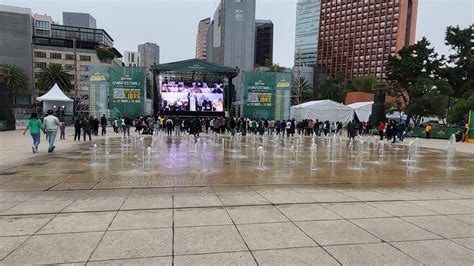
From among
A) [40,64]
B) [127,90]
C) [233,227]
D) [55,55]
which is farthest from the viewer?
[55,55]

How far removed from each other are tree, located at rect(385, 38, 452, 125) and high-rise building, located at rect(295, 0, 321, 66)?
100515 mm

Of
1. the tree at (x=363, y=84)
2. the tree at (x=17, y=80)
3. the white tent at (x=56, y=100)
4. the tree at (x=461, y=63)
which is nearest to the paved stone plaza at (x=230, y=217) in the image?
the white tent at (x=56, y=100)

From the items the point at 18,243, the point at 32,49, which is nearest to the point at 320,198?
the point at 18,243

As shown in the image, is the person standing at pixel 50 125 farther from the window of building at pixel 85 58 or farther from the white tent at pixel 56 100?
the window of building at pixel 85 58

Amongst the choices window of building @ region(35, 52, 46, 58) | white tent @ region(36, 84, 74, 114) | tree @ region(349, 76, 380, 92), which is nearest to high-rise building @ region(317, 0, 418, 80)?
tree @ region(349, 76, 380, 92)

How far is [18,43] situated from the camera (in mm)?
79062

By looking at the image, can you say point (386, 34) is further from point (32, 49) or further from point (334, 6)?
point (32, 49)

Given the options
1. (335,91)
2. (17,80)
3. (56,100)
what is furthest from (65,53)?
(335,91)

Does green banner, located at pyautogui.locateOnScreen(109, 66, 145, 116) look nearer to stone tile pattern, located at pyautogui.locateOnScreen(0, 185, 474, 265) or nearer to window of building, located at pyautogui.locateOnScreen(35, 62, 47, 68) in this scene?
stone tile pattern, located at pyautogui.locateOnScreen(0, 185, 474, 265)

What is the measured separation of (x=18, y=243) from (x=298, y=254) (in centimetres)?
331

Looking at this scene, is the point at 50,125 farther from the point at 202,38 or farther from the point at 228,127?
the point at 202,38

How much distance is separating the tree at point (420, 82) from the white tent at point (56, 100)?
127 feet

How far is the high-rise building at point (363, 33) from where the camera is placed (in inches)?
4646

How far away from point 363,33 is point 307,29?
107 ft
